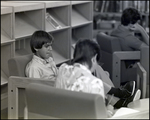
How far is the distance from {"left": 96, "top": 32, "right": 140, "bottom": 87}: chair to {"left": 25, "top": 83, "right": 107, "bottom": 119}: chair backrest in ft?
6.88

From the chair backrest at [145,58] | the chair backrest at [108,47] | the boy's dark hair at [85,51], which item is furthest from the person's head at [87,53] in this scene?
the chair backrest at [108,47]

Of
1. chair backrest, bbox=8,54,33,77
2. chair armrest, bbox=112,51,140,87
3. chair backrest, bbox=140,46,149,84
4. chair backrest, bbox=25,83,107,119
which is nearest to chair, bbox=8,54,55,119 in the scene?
chair backrest, bbox=8,54,33,77

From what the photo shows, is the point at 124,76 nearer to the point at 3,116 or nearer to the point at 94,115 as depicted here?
the point at 3,116

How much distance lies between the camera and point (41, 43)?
3631 millimetres

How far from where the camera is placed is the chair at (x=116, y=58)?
15.6 ft

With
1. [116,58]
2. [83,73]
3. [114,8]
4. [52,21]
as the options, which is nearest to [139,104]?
[83,73]

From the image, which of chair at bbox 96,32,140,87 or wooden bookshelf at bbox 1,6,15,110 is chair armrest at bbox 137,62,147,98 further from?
wooden bookshelf at bbox 1,6,15,110

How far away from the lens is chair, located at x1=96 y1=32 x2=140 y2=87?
188 inches

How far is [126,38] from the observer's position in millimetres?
5281

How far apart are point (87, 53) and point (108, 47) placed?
260 centimetres

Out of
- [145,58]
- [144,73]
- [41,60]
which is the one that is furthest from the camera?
[145,58]

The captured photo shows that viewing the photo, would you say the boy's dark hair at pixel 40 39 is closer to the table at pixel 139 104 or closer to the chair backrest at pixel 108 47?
the table at pixel 139 104

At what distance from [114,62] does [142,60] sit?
0.55m

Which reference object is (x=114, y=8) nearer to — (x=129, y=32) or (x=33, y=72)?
(x=129, y=32)
